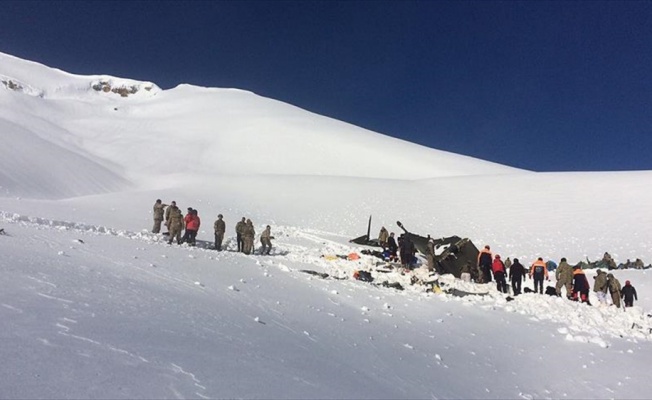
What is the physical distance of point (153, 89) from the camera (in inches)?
4739

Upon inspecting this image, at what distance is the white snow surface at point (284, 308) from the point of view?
4637 mm

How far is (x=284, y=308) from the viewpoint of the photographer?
28.4 feet

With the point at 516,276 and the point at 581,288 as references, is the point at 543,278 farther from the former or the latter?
the point at 581,288

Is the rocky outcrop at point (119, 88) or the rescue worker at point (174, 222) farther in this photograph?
the rocky outcrop at point (119, 88)

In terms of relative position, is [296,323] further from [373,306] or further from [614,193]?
[614,193]

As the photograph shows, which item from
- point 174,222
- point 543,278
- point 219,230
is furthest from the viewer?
point 219,230

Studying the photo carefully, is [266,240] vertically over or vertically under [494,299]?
over

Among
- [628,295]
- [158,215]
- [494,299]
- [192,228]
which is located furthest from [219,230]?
[628,295]

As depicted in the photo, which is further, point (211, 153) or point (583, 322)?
point (211, 153)

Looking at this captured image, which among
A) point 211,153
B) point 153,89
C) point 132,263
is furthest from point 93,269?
point 153,89

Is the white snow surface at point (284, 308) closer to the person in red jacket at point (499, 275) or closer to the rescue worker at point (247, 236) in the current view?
the person in red jacket at point (499, 275)

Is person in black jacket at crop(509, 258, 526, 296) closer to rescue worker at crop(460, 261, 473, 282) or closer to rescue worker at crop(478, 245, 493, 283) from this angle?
rescue worker at crop(478, 245, 493, 283)

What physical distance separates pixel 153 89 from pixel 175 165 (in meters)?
77.4

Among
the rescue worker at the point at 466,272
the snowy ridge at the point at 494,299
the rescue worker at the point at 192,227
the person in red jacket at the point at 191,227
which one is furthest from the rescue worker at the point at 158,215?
the rescue worker at the point at 466,272
